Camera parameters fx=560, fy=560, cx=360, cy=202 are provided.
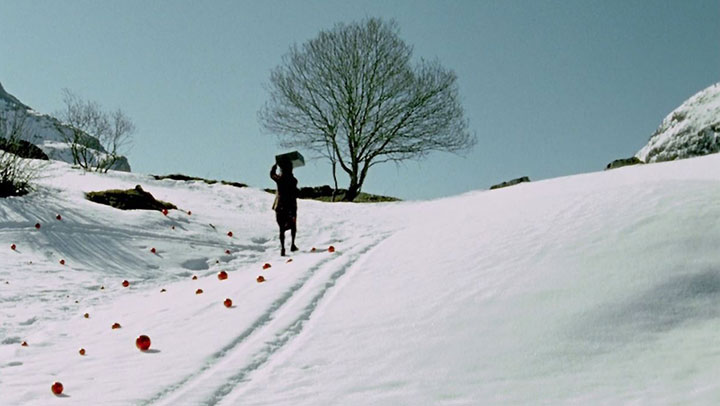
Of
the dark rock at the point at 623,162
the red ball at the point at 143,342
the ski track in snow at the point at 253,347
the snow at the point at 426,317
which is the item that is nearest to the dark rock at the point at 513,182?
the dark rock at the point at 623,162

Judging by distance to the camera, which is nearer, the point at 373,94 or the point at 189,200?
the point at 189,200

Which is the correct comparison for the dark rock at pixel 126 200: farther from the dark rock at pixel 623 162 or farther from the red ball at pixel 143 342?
the dark rock at pixel 623 162

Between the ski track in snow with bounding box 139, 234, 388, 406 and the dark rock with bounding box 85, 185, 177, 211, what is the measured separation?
7.56 m

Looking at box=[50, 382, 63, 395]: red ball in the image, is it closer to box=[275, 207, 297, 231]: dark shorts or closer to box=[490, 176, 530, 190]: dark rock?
box=[275, 207, 297, 231]: dark shorts

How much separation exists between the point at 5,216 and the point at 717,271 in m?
12.0

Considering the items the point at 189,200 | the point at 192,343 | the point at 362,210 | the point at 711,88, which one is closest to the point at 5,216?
the point at 189,200

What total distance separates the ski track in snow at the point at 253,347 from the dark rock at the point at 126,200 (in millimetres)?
7556

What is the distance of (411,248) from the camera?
8.62m

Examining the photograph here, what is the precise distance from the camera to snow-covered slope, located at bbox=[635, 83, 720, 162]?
17.6 meters

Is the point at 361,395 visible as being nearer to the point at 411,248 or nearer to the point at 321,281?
the point at 321,281

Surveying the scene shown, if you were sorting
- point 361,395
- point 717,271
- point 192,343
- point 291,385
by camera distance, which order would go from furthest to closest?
point 192,343
point 717,271
point 291,385
point 361,395

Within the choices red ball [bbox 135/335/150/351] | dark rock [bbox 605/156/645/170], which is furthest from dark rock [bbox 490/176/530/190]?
red ball [bbox 135/335/150/351]

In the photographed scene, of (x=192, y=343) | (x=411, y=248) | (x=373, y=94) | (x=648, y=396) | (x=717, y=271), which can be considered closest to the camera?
(x=648, y=396)

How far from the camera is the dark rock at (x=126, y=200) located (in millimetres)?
13844
